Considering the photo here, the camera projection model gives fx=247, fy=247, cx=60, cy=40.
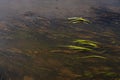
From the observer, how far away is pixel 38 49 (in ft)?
12.2

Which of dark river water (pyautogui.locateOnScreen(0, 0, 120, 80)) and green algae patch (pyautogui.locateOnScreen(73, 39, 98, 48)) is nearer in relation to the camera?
dark river water (pyautogui.locateOnScreen(0, 0, 120, 80))

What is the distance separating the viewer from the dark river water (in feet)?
10.0

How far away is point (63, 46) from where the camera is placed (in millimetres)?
3906

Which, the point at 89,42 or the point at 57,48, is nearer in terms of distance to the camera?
the point at 57,48

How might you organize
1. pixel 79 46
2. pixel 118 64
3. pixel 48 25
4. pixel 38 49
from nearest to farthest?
pixel 118 64 < pixel 38 49 < pixel 79 46 < pixel 48 25

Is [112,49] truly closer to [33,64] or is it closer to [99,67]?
[99,67]

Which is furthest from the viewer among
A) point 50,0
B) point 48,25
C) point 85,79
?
point 50,0

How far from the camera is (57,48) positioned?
3.81 m

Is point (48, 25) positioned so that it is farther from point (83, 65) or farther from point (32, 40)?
point (83, 65)

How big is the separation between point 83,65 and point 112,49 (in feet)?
2.81

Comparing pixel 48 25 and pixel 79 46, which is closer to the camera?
pixel 79 46

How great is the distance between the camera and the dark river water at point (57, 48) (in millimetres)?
3061

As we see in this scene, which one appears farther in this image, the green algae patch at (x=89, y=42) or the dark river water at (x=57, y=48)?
the green algae patch at (x=89, y=42)

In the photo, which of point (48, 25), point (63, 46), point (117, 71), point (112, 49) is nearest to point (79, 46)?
point (63, 46)
